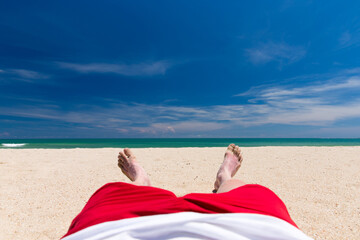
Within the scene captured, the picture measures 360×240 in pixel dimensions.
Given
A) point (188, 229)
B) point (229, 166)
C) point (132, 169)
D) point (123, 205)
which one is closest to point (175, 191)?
point (132, 169)

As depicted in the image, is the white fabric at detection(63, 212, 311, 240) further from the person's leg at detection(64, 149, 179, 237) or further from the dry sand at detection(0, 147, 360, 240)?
the dry sand at detection(0, 147, 360, 240)

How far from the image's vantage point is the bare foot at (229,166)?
2.62 meters

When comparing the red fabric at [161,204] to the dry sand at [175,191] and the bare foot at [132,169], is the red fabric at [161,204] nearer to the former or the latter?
the dry sand at [175,191]

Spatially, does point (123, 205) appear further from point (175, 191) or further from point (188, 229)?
point (175, 191)

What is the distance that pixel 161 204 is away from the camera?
1.13 m

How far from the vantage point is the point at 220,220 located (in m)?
1.00

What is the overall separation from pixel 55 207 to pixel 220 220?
2268mm

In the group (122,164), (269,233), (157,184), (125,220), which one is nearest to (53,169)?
(122,164)

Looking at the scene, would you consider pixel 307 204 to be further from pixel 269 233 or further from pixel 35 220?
pixel 35 220

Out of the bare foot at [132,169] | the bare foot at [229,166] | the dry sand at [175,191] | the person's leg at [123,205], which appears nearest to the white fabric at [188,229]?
the person's leg at [123,205]

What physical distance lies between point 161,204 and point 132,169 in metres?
1.94

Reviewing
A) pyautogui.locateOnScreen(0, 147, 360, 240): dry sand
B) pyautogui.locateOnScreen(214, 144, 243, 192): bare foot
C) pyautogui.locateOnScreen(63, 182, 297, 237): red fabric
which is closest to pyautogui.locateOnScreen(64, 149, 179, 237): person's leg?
pyautogui.locateOnScreen(63, 182, 297, 237): red fabric

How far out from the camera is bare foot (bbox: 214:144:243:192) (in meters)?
2.62

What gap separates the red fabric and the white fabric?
72 millimetres
